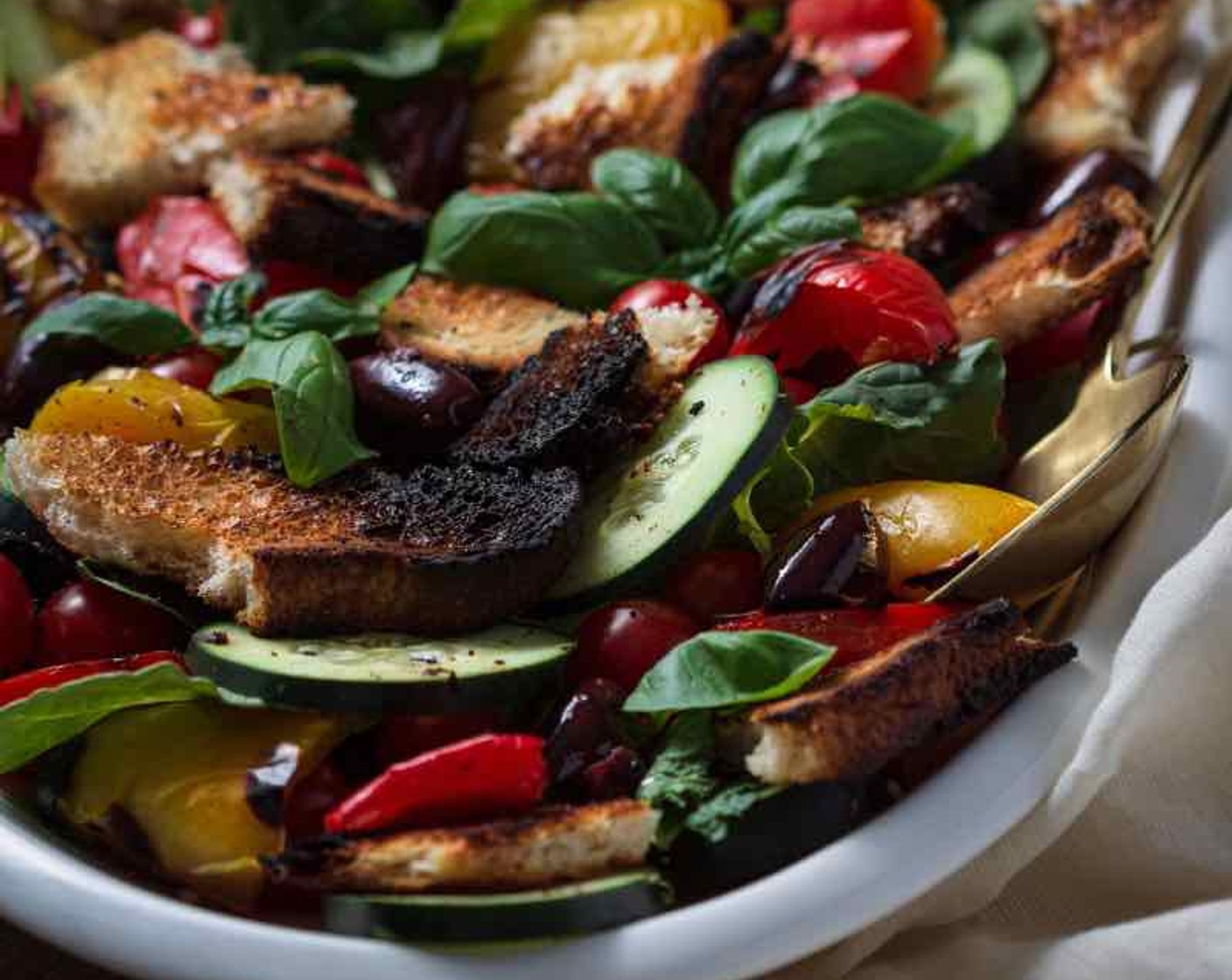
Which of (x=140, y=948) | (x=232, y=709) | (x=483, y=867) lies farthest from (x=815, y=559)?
(x=140, y=948)

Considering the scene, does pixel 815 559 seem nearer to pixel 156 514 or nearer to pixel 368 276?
pixel 156 514

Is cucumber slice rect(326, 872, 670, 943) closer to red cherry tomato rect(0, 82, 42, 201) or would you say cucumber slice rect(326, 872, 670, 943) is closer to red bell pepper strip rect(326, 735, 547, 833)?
red bell pepper strip rect(326, 735, 547, 833)

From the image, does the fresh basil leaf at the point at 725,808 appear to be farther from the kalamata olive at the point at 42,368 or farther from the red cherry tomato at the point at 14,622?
the kalamata olive at the point at 42,368

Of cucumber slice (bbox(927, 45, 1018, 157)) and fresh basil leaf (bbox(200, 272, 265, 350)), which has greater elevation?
cucumber slice (bbox(927, 45, 1018, 157))

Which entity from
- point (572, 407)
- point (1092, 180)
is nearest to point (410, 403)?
point (572, 407)

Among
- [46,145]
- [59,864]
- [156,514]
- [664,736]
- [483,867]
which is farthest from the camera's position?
[46,145]

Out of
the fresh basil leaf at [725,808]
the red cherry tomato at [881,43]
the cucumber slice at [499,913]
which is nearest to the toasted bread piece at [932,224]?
the red cherry tomato at [881,43]

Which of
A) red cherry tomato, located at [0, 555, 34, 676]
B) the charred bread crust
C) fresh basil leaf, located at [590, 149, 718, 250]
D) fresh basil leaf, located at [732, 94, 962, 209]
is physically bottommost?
red cherry tomato, located at [0, 555, 34, 676]

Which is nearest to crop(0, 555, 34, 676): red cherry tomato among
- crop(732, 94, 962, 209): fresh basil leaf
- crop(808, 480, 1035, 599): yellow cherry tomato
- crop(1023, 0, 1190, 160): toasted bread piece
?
crop(808, 480, 1035, 599): yellow cherry tomato
